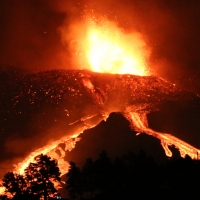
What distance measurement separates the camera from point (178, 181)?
2673cm

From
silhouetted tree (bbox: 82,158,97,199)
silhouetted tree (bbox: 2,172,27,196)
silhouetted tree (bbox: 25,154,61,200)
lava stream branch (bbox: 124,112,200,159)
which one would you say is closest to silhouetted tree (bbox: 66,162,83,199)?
silhouetted tree (bbox: 82,158,97,199)

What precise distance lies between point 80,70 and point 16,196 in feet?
137

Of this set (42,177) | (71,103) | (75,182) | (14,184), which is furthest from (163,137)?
(14,184)

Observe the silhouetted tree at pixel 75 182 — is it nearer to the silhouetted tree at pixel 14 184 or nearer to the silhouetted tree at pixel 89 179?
the silhouetted tree at pixel 89 179

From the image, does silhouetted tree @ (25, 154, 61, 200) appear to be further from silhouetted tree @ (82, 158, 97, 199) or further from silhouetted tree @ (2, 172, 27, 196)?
silhouetted tree @ (82, 158, 97, 199)

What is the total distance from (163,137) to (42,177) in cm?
2472

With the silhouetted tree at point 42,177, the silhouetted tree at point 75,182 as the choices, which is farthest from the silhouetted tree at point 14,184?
the silhouetted tree at point 75,182

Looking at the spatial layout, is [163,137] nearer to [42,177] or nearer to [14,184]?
[42,177]

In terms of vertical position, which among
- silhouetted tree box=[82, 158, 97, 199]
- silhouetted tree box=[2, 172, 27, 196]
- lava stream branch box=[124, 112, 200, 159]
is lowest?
silhouetted tree box=[82, 158, 97, 199]

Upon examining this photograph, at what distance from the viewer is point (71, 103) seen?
188 ft

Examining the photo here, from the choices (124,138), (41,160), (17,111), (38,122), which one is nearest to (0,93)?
(17,111)

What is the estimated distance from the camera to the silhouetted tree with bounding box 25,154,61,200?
27031mm

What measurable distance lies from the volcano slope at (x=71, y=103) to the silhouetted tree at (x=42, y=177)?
19.0 metres

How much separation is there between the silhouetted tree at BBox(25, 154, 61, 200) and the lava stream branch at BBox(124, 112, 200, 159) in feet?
64.9
